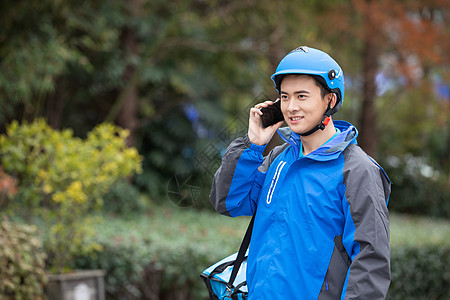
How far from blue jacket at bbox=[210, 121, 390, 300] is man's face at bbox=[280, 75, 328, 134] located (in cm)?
11

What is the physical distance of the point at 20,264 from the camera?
424 cm

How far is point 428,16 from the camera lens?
11711 millimetres

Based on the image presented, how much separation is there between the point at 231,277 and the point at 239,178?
0.42 metres

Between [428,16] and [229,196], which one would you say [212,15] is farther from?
[229,196]

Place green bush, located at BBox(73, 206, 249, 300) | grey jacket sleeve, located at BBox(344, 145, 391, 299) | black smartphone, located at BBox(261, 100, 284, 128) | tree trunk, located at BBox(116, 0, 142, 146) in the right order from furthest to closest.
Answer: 1. tree trunk, located at BBox(116, 0, 142, 146)
2. green bush, located at BBox(73, 206, 249, 300)
3. black smartphone, located at BBox(261, 100, 284, 128)
4. grey jacket sleeve, located at BBox(344, 145, 391, 299)

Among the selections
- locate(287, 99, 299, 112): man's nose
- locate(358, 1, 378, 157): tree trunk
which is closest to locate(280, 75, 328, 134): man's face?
locate(287, 99, 299, 112): man's nose

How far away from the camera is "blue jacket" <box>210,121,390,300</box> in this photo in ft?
6.15

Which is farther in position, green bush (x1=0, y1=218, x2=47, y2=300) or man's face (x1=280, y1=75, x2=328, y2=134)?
green bush (x1=0, y1=218, x2=47, y2=300)

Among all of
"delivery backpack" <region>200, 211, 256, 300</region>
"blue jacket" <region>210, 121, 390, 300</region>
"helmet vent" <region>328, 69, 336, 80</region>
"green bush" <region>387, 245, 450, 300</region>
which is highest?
"helmet vent" <region>328, 69, 336, 80</region>

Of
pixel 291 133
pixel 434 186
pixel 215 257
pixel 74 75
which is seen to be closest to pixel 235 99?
pixel 74 75

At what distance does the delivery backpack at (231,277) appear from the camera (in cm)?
230

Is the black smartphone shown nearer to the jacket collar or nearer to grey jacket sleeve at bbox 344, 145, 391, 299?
the jacket collar

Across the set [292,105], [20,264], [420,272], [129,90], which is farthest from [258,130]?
[129,90]

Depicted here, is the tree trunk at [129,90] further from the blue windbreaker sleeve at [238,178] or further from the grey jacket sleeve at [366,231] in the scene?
the grey jacket sleeve at [366,231]
